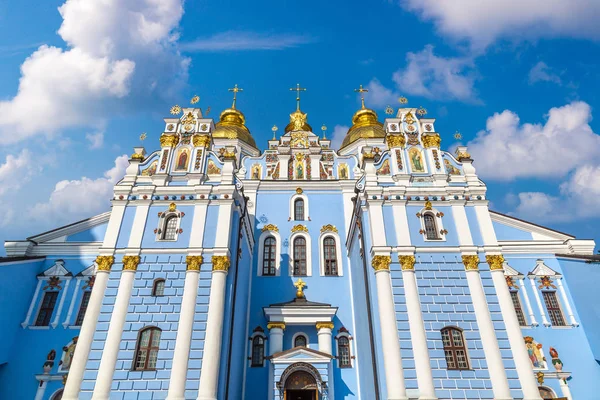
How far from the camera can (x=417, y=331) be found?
13.7m

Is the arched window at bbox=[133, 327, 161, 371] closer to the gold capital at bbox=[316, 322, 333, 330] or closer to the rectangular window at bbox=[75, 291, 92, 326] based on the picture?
the rectangular window at bbox=[75, 291, 92, 326]

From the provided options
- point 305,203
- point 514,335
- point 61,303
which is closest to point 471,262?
point 514,335

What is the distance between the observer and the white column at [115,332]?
1276 centimetres

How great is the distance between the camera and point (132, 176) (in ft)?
57.5

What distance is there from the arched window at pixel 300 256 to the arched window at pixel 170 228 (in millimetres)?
6789

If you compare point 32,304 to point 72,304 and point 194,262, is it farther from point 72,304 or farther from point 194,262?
point 194,262

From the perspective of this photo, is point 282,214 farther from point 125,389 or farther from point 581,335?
point 581,335

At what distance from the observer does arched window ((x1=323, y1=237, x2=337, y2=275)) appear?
20.2 metres

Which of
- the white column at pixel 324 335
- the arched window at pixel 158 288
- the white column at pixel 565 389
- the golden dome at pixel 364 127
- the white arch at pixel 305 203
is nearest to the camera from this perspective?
the arched window at pixel 158 288

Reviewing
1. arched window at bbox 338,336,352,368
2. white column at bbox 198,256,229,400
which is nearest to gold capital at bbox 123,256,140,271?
white column at bbox 198,256,229,400

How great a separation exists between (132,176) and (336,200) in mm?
10754

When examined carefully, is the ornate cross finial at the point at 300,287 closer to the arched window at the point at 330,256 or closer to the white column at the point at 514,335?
the arched window at the point at 330,256

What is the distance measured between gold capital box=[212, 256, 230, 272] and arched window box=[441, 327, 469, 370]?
8175 mm

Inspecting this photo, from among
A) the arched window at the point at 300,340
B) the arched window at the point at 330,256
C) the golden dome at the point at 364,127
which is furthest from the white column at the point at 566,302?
the golden dome at the point at 364,127
